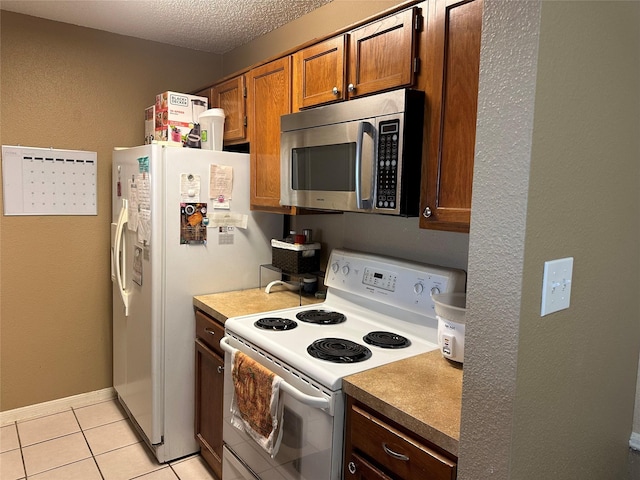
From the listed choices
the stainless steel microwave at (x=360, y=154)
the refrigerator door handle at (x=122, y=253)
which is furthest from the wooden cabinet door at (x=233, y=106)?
the refrigerator door handle at (x=122, y=253)

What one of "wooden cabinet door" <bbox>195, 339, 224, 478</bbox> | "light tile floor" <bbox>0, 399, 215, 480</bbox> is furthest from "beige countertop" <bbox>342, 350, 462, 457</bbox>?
"light tile floor" <bbox>0, 399, 215, 480</bbox>

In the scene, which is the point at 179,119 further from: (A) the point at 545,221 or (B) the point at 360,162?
(A) the point at 545,221

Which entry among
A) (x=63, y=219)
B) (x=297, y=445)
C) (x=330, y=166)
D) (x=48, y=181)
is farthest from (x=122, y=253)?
(x=297, y=445)

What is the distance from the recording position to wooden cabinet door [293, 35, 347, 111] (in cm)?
185

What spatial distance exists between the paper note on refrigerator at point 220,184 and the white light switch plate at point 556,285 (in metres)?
1.79

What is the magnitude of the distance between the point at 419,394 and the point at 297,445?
19.7 inches

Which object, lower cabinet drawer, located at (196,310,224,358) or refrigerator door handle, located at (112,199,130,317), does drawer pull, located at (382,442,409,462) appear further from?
refrigerator door handle, located at (112,199,130,317)

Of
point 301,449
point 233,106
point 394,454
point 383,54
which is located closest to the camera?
point 394,454

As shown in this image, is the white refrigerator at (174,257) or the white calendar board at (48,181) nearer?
the white refrigerator at (174,257)

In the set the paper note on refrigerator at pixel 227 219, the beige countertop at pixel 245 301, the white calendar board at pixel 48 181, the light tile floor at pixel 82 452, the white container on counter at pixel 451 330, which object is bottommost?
the light tile floor at pixel 82 452

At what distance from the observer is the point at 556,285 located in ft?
3.17

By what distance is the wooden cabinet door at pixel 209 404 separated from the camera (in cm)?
220

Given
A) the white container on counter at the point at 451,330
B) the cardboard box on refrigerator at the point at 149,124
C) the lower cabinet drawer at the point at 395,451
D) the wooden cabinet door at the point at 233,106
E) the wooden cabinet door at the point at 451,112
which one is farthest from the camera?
the cardboard box on refrigerator at the point at 149,124

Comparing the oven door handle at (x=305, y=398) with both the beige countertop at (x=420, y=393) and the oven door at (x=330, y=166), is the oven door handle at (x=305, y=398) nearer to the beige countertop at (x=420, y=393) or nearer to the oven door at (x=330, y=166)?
the beige countertop at (x=420, y=393)
